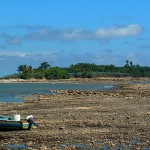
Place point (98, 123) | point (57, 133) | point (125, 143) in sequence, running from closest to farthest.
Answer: point (125, 143), point (57, 133), point (98, 123)

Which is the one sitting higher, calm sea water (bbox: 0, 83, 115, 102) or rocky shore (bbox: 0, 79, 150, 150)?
calm sea water (bbox: 0, 83, 115, 102)

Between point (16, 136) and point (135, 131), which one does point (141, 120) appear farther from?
point (16, 136)

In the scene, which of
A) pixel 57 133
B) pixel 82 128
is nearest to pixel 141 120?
pixel 82 128

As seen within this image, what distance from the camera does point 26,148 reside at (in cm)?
2006

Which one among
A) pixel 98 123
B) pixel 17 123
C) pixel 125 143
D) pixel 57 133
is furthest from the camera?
pixel 98 123

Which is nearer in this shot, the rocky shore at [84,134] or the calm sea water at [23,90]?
the rocky shore at [84,134]

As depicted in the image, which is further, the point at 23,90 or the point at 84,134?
the point at 23,90

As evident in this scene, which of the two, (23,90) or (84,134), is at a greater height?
(23,90)

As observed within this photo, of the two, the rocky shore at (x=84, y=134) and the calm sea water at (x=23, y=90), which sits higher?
the calm sea water at (x=23, y=90)

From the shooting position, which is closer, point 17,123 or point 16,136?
point 16,136

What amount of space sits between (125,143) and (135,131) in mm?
4136

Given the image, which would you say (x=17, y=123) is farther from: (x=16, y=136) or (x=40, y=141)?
(x=40, y=141)

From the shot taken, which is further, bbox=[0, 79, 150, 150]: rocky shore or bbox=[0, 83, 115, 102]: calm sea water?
bbox=[0, 83, 115, 102]: calm sea water

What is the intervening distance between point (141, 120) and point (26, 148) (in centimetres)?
1202
